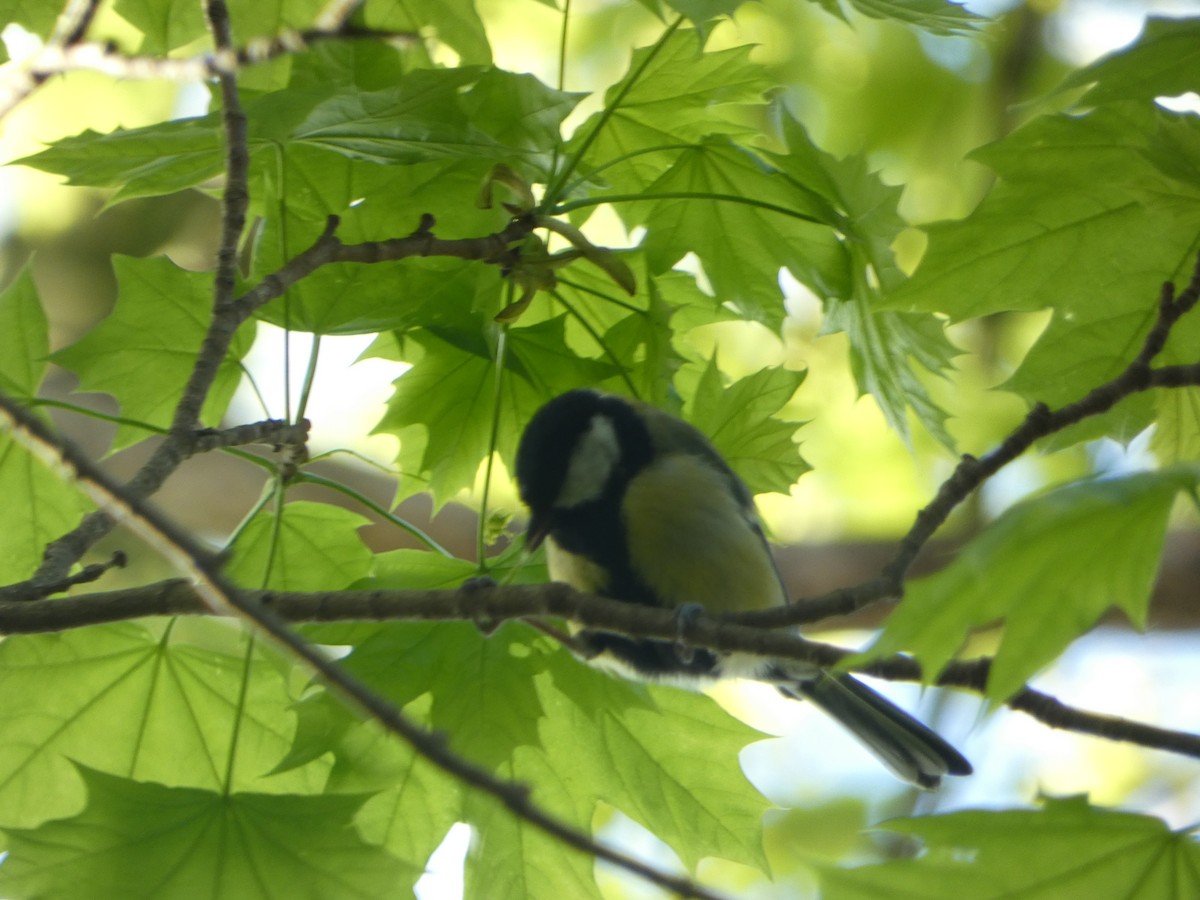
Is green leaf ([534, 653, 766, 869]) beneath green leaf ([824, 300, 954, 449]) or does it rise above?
beneath

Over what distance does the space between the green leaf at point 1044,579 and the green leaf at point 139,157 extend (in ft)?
3.28

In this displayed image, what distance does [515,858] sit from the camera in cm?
153

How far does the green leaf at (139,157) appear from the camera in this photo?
53.6 inches

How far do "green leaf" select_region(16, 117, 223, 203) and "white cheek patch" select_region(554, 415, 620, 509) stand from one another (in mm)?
645

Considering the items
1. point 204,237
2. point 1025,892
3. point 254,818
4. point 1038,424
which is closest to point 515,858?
point 254,818

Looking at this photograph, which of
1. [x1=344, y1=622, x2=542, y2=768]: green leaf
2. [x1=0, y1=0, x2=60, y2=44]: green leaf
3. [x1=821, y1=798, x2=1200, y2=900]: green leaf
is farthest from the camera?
[x1=0, y1=0, x2=60, y2=44]: green leaf

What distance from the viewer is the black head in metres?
1.69

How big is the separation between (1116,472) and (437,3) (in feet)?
3.60

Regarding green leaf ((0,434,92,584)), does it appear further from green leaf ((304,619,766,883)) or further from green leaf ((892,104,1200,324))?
Result: green leaf ((892,104,1200,324))

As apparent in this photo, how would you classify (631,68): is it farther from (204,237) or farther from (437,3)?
(204,237)

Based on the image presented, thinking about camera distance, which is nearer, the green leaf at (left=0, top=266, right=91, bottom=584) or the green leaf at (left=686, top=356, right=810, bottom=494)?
the green leaf at (left=0, top=266, right=91, bottom=584)

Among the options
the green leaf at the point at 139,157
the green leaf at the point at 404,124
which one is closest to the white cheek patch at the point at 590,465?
the green leaf at the point at 404,124

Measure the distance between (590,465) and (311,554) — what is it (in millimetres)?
439

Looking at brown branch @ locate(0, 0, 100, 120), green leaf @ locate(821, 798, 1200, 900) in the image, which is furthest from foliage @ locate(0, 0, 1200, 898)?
green leaf @ locate(821, 798, 1200, 900)
